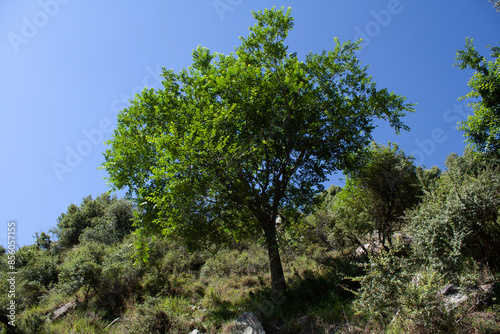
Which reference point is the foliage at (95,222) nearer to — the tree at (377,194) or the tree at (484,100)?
the tree at (377,194)

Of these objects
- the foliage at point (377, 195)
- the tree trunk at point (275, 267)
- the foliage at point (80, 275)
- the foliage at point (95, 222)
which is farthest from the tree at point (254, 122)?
the foliage at point (95, 222)

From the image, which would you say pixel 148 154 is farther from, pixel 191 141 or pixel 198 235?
pixel 198 235

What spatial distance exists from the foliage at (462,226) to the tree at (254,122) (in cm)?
494

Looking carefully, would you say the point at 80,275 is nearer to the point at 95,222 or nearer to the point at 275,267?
the point at 275,267

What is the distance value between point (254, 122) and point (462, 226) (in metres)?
7.98

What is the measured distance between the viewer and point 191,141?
841cm

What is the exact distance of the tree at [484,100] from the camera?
13.6 metres

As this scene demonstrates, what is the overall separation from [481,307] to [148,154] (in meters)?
11.4

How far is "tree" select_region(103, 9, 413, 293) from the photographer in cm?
1034

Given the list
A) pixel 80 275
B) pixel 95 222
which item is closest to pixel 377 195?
pixel 80 275

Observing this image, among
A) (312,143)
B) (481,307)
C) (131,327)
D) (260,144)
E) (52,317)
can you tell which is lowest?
(481,307)

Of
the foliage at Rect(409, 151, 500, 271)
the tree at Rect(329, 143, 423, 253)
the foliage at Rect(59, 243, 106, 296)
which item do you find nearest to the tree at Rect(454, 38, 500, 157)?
the tree at Rect(329, 143, 423, 253)

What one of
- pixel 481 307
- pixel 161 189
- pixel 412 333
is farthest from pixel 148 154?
pixel 481 307

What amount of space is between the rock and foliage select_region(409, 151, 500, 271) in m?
5.18
